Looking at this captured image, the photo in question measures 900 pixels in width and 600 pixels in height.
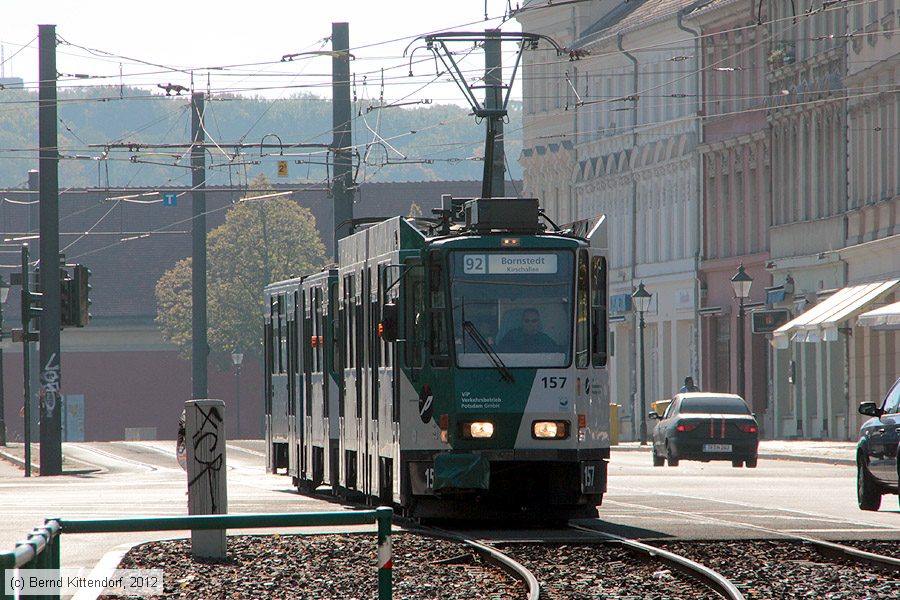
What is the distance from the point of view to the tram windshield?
22.4 m

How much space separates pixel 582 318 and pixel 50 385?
21756 mm

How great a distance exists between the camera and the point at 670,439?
141ft

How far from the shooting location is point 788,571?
17547mm

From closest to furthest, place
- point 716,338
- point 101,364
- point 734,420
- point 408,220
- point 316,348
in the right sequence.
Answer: point 408,220, point 316,348, point 734,420, point 716,338, point 101,364

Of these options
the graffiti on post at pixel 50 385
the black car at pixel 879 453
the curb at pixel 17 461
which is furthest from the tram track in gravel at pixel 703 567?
the curb at pixel 17 461

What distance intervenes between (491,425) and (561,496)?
1.03m

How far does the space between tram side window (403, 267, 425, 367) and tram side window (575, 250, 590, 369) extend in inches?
59.5

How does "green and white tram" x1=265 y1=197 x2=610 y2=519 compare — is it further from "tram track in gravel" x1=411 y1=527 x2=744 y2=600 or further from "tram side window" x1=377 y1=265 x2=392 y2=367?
"tram track in gravel" x1=411 y1=527 x2=744 y2=600

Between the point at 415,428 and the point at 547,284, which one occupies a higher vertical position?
the point at 547,284

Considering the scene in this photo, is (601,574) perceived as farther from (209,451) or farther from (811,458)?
(811,458)

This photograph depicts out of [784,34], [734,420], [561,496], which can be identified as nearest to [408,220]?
[561,496]

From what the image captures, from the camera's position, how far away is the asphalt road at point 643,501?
22031mm

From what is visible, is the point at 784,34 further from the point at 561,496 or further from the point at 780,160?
the point at 561,496

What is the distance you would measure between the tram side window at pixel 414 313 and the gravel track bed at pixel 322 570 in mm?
1898
